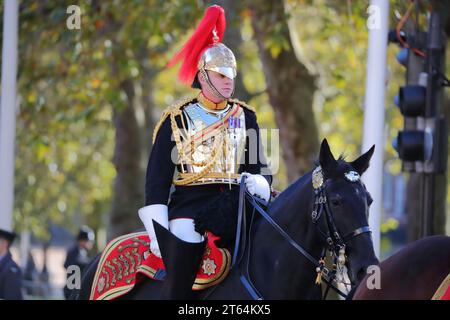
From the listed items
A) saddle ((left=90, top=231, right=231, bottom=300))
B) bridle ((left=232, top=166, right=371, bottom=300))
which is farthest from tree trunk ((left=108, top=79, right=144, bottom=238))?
bridle ((left=232, top=166, right=371, bottom=300))

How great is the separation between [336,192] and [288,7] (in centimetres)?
1020

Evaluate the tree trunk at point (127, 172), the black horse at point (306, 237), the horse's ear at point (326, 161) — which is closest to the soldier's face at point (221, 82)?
the black horse at point (306, 237)

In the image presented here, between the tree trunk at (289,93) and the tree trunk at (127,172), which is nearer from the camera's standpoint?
the tree trunk at (289,93)

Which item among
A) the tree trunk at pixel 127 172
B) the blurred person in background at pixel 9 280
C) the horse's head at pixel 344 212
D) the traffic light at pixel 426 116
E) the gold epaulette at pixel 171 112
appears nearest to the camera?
the horse's head at pixel 344 212

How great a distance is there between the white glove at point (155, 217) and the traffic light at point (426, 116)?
12.1ft

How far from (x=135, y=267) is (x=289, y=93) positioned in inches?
278

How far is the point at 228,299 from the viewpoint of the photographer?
261 inches

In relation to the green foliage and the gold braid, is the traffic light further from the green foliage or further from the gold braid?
the green foliage

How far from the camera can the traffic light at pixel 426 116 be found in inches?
388

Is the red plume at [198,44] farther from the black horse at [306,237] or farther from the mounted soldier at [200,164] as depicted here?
the black horse at [306,237]

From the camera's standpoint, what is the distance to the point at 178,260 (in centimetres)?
666

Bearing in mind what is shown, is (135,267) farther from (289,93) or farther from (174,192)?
(289,93)

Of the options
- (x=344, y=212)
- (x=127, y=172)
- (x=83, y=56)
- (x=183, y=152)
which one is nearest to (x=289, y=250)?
(x=344, y=212)
